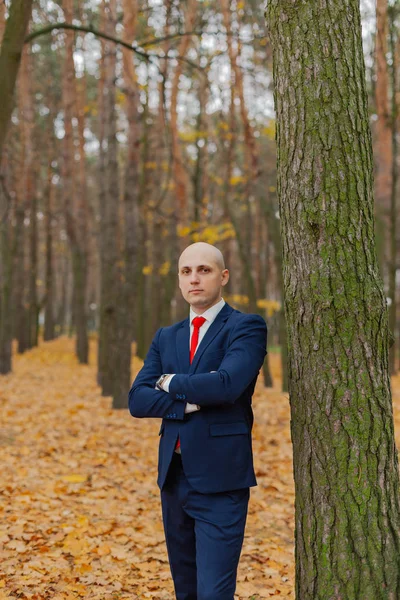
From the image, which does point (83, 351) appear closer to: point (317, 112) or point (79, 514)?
point (79, 514)

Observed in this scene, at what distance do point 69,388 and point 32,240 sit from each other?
954 cm

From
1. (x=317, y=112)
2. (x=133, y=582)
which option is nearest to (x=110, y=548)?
(x=133, y=582)

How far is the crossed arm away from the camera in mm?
2537

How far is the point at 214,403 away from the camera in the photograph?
100 inches

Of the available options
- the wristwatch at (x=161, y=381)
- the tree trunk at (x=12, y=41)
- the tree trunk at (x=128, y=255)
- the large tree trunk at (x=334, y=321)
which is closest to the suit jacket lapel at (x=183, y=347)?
the wristwatch at (x=161, y=381)

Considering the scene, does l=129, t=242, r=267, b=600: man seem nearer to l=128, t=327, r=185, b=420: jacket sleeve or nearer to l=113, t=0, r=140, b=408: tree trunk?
l=128, t=327, r=185, b=420: jacket sleeve

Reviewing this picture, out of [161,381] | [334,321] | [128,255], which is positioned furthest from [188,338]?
[128,255]

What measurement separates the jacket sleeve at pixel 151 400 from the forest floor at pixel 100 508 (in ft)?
5.70

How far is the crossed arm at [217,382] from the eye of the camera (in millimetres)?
2537

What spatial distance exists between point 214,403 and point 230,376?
0.14 m

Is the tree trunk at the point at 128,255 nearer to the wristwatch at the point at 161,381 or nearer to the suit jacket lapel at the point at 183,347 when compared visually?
the suit jacket lapel at the point at 183,347

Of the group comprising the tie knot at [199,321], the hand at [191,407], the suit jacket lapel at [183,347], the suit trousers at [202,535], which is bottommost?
the suit trousers at [202,535]

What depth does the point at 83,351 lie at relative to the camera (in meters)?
17.7

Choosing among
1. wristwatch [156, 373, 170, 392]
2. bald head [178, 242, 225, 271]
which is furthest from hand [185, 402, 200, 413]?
bald head [178, 242, 225, 271]
